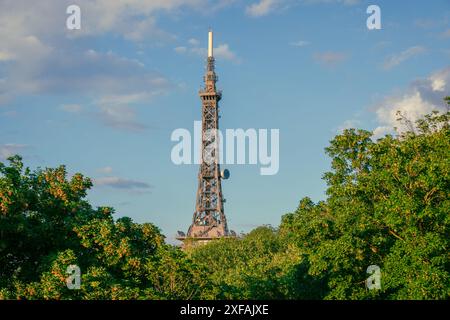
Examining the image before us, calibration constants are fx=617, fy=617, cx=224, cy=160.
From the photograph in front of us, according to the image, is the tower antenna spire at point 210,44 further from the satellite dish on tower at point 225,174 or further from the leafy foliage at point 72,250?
the leafy foliage at point 72,250

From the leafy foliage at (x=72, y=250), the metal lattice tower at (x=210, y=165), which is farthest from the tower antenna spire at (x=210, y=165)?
the leafy foliage at (x=72, y=250)

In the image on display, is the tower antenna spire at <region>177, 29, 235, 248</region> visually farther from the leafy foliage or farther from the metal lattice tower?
the leafy foliage

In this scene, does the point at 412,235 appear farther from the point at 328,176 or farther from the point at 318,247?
the point at 328,176

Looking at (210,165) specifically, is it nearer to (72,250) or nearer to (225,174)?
(225,174)

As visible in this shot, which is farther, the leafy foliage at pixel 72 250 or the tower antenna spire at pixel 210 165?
the tower antenna spire at pixel 210 165

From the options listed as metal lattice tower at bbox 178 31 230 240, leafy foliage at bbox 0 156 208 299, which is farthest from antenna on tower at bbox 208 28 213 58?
leafy foliage at bbox 0 156 208 299

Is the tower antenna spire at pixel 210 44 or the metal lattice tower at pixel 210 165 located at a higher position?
the tower antenna spire at pixel 210 44

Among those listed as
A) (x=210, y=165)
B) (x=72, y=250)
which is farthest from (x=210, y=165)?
(x=72, y=250)

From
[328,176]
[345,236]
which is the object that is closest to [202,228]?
[328,176]
